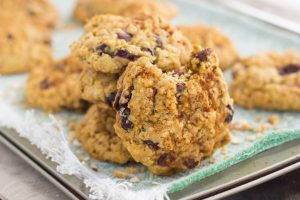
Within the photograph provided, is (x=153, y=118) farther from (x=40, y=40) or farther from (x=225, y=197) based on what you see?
(x=40, y=40)

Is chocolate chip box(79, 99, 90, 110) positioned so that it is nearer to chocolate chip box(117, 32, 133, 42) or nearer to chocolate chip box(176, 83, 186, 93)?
chocolate chip box(117, 32, 133, 42)

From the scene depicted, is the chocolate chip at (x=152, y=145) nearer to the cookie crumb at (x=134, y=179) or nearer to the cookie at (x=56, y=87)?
the cookie crumb at (x=134, y=179)

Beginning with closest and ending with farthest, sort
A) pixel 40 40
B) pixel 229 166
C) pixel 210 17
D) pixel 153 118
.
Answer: pixel 153 118, pixel 229 166, pixel 40 40, pixel 210 17

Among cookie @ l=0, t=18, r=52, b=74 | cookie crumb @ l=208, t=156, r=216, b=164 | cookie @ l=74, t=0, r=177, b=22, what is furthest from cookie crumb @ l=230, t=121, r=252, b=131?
cookie @ l=0, t=18, r=52, b=74

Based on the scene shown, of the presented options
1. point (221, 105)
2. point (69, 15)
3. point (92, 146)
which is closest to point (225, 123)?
point (221, 105)

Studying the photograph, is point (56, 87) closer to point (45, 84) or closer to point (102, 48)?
point (45, 84)

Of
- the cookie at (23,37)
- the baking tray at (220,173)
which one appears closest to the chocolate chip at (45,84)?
the cookie at (23,37)

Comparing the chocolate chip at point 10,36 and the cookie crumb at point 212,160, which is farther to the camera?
the chocolate chip at point 10,36
